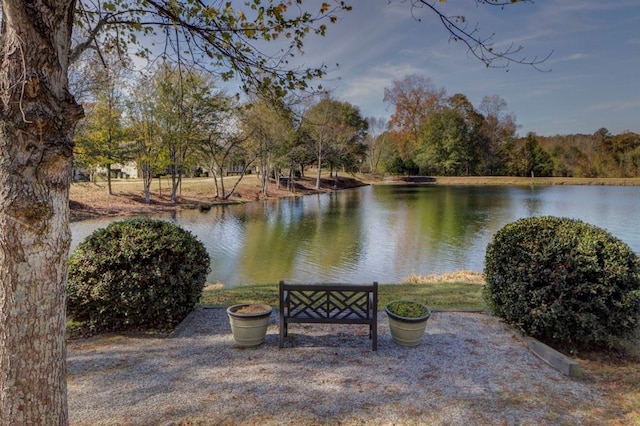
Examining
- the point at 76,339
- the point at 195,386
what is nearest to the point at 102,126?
the point at 76,339

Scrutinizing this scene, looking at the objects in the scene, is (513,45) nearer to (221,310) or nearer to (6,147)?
(6,147)

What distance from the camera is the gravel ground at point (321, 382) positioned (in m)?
2.79

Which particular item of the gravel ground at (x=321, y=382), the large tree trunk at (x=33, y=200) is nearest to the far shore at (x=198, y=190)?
the gravel ground at (x=321, y=382)

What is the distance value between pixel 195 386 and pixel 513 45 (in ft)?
13.3

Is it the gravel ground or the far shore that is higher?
the far shore

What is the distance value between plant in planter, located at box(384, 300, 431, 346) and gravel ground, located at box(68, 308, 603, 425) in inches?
4.8

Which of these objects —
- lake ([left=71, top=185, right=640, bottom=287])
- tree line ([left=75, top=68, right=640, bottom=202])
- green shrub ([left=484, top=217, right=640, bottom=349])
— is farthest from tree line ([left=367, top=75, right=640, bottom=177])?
green shrub ([left=484, top=217, right=640, bottom=349])

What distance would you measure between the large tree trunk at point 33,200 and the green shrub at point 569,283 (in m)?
4.30

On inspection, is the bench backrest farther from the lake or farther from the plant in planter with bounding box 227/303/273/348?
the lake

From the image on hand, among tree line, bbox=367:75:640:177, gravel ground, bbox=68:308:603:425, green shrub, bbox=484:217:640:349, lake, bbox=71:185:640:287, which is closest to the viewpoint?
gravel ground, bbox=68:308:603:425

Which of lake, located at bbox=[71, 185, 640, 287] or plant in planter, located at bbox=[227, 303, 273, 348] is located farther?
lake, located at bbox=[71, 185, 640, 287]

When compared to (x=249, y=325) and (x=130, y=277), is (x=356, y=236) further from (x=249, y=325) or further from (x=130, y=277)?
(x=130, y=277)

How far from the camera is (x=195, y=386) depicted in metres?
3.20

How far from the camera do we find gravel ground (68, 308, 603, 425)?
2.79 metres
